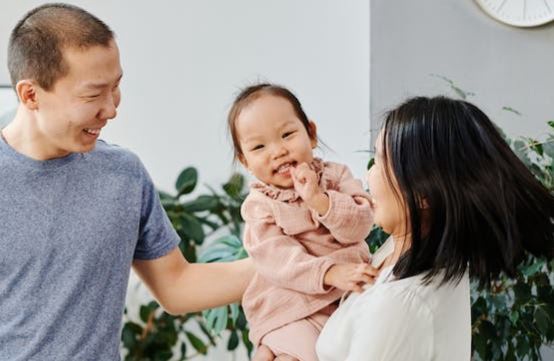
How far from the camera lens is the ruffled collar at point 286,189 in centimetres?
155

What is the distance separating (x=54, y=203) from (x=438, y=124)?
0.78m

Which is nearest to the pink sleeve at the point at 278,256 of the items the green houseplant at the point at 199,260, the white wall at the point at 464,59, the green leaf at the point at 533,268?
the green leaf at the point at 533,268

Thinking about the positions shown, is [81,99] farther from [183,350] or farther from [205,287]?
[183,350]

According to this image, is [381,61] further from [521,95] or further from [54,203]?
[54,203]

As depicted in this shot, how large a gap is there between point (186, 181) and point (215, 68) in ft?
1.52

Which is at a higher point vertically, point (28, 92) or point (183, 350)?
point (28, 92)

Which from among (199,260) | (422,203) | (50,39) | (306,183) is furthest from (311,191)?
(199,260)

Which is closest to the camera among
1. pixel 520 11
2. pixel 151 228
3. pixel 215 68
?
pixel 151 228

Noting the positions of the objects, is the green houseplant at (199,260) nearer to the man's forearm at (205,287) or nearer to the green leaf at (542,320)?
the green leaf at (542,320)

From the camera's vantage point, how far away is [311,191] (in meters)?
1.48

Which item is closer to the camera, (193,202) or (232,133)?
(232,133)

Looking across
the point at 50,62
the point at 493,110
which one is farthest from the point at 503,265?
the point at 493,110

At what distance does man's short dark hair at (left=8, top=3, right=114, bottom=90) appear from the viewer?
1.54 m

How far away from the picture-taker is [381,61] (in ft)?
10.8
